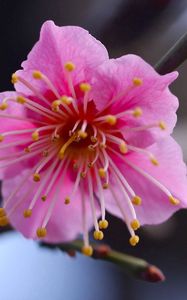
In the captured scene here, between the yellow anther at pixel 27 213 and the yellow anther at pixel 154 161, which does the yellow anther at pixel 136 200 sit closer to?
the yellow anther at pixel 154 161

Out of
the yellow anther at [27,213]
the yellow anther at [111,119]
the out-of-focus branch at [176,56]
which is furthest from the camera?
the yellow anther at [27,213]

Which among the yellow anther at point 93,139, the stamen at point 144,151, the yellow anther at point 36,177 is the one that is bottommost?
the stamen at point 144,151

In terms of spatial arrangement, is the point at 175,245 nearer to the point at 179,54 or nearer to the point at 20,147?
the point at 20,147

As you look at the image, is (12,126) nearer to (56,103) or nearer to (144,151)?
(56,103)

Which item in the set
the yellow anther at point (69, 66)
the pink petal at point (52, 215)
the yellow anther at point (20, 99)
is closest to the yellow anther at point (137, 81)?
the yellow anther at point (69, 66)

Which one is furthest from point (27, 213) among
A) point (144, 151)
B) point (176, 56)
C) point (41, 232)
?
point (176, 56)

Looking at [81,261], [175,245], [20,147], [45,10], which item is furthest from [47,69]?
[81,261]
